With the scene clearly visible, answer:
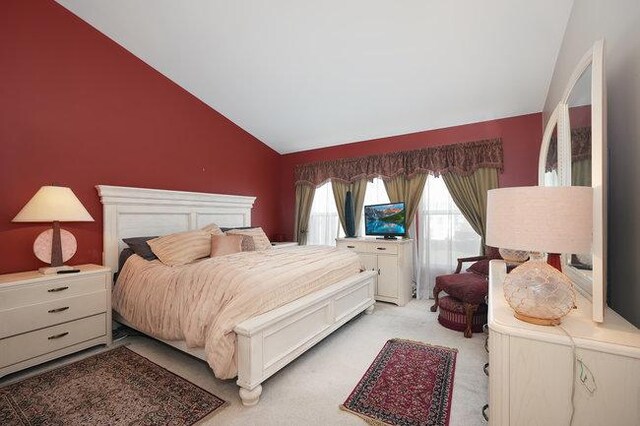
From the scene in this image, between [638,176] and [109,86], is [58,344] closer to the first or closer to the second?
[109,86]

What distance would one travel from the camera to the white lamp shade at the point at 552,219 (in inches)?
42.9

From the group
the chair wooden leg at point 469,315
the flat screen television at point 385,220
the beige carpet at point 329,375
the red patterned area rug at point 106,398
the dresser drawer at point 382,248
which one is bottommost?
the beige carpet at point 329,375

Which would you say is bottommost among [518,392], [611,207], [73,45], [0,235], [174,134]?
[518,392]

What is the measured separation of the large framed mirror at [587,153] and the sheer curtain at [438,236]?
6.00 feet

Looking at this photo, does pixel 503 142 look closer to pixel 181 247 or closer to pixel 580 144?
pixel 580 144

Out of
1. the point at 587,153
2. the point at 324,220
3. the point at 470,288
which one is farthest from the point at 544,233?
the point at 324,220

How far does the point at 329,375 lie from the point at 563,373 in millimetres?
1530

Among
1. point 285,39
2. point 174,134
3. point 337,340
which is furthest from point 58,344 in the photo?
point 285,39

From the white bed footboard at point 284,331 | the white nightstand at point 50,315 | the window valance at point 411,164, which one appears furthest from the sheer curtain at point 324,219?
the white nightstand at point 50,315

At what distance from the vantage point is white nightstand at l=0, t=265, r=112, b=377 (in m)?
2.13

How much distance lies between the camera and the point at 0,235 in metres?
2.48

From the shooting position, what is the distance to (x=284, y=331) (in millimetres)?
2117

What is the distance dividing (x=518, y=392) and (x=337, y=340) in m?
1.87

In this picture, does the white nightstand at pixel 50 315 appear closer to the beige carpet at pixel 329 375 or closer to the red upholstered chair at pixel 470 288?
the beige carpet at pixel 329 375
